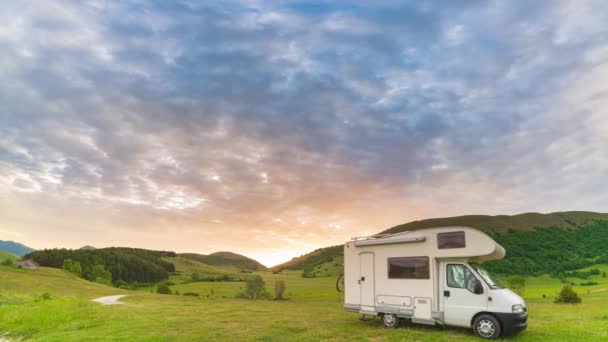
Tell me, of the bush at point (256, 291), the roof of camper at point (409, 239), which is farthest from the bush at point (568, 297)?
the bush at point (256, 291)

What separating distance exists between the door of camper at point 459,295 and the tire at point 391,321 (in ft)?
7.23

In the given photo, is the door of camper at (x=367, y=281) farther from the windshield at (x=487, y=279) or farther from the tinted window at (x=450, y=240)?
the windshield at (x=487, y=279)

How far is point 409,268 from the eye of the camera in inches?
576

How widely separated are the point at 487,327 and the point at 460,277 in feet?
6.09

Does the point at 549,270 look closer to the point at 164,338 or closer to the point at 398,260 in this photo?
the point at 398,260

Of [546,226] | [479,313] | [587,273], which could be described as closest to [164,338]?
[479,313]

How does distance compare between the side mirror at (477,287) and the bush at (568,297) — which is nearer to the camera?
the side mirror at (477,287)

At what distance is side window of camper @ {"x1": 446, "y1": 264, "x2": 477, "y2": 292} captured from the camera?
1302 cm

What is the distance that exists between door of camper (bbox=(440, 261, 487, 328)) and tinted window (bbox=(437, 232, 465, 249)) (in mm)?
672

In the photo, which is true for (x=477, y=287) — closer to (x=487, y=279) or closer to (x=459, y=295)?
(x=487, y=279)

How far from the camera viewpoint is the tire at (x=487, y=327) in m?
12.1

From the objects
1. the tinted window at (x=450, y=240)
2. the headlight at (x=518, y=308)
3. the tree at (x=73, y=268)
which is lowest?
the tree at (x=73, y=268)

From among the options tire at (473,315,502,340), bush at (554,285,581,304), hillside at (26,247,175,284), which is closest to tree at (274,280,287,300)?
bush at (554,285,581,304)

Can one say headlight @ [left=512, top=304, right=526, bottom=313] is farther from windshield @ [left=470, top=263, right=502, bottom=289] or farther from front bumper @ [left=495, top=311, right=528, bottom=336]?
windshield @ [left=470, top=263, right=502, bottom=289]
